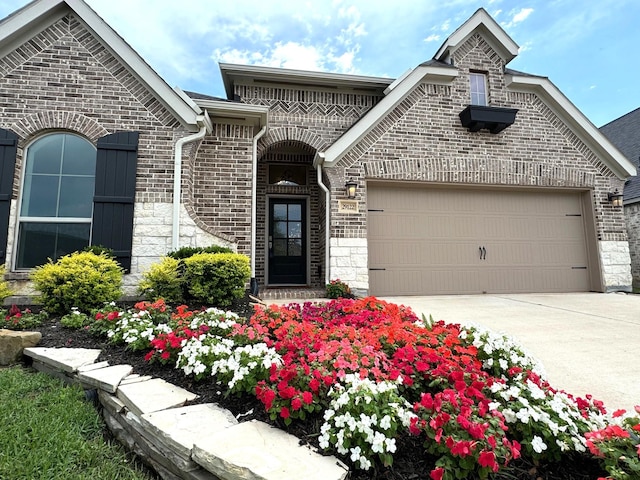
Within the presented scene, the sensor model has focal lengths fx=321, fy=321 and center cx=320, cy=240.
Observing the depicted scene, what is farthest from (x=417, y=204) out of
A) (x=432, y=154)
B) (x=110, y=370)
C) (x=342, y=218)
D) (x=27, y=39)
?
(x=27, y=39)

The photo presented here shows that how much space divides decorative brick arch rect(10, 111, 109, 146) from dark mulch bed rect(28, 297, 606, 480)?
4170 millimetres

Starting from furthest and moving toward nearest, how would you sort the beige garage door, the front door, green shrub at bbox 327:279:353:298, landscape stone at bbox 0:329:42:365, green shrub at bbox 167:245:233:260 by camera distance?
1. the front door
2. the beige garage door
3. green shrub at bbox 327:279:353:298
4. green shrub at bbox 167:245:233:260
5. landscape stone at bbox 0:329:42:365

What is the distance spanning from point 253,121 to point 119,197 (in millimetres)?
2752

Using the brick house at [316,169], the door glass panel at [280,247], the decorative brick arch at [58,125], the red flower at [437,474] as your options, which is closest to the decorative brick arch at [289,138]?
the brick house at [316,169]

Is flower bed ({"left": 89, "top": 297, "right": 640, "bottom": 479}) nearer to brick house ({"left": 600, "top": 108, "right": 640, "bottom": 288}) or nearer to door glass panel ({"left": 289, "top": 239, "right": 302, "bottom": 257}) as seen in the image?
door glass panel ({"left": 289, "top": 239, "right": 302, "bottom": 257})

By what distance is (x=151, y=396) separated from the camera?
195 cm

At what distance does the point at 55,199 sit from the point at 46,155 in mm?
742

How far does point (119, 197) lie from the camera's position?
204 inches

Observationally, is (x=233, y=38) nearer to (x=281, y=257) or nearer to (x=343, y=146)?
(x=343, y=146)

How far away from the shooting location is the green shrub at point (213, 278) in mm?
4285

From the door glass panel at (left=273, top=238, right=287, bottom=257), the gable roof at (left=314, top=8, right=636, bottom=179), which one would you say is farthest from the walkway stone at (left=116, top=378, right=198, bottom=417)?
the gable roof at (left=314, top=8, right=636, bottom=179)

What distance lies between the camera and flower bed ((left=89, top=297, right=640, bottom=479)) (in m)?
1.29

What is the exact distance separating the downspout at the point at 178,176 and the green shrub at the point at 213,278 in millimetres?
1096

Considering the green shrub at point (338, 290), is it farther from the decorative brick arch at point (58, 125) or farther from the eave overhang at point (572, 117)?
the eave overhang at point (572, 117)
